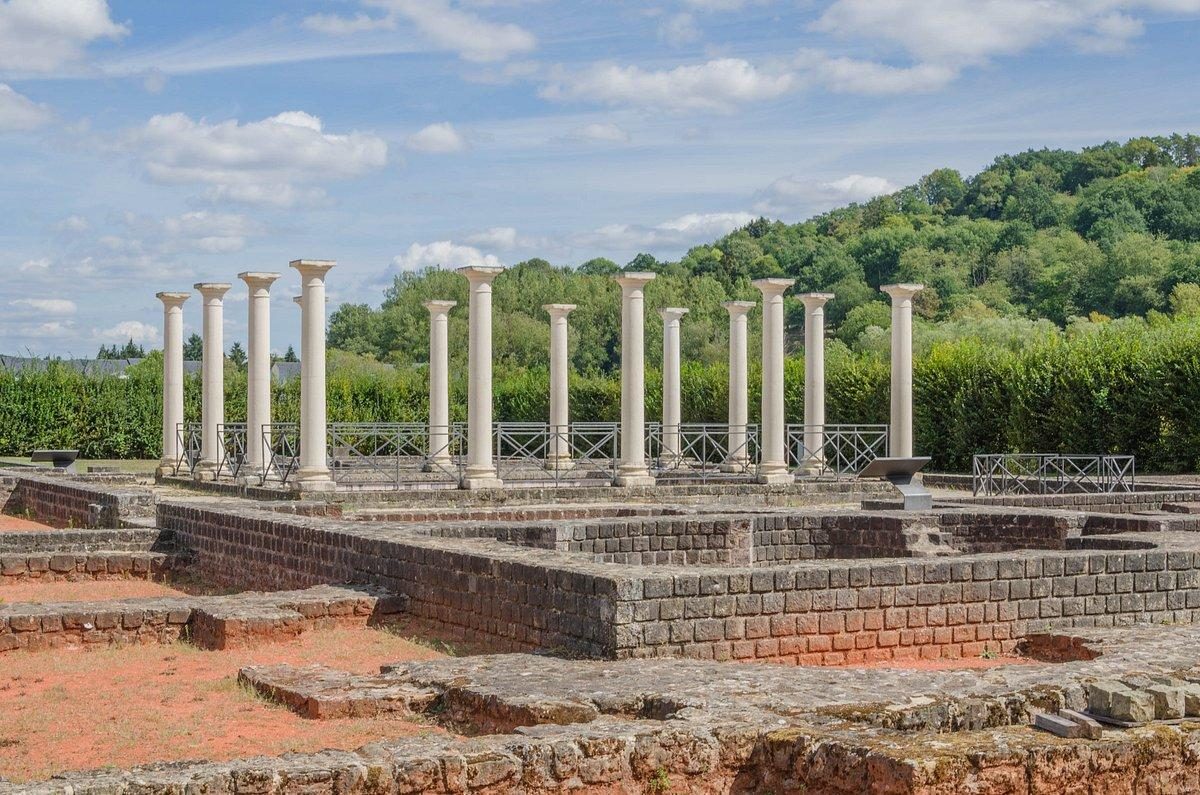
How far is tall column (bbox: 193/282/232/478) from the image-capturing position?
29875 mm

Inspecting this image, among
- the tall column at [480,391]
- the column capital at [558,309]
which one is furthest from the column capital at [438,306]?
the tall column at [480,391]

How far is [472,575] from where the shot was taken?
11.8 meters

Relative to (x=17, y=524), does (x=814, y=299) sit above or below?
above

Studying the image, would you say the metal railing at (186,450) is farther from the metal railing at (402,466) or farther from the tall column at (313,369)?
the tall column at (313,369)

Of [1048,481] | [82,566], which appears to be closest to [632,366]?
[1048,481]

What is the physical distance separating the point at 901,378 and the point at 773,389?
8.37ft

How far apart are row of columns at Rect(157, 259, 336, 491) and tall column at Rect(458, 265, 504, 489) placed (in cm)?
245

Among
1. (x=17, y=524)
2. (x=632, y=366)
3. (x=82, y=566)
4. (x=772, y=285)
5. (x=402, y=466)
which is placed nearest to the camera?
(x=82, y=566)

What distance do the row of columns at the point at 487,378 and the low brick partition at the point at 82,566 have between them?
22.8 feet

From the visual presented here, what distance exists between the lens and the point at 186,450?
32062 millimetres

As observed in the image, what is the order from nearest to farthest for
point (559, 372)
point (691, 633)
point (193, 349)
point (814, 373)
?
point (691, 633) → point (814, 373) → point (559, 372) → point (193, 349)

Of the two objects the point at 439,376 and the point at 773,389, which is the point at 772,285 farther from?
the point at 439,376

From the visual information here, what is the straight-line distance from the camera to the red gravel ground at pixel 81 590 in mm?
16047

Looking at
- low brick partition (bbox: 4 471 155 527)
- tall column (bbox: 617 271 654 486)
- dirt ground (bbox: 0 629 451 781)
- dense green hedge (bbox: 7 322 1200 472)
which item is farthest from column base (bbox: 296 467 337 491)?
dense green hedge (bbox: 7 322 1200 472)
